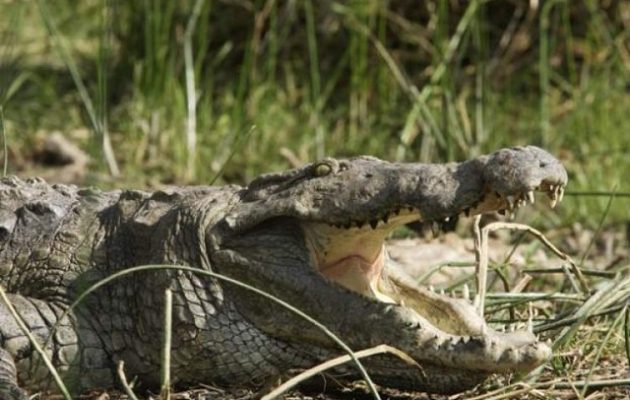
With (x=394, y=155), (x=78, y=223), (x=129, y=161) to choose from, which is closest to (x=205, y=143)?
(x=129, y=161)

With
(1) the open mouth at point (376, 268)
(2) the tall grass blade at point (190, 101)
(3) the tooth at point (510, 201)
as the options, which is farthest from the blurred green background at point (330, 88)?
(3) the tooth at point (510, 201)

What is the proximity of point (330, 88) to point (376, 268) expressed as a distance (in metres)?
4.69

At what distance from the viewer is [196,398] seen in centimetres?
425

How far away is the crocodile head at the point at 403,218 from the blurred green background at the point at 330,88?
10.2 feet

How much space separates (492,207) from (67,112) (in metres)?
5.60

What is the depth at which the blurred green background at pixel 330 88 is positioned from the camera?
319 inches

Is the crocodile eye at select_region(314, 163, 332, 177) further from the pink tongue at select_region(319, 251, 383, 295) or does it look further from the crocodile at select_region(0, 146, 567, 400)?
the pink tongue at select_region(319, 251, 383, 295)

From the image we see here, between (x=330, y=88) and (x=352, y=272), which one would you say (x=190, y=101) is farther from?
(x=352, y=272)

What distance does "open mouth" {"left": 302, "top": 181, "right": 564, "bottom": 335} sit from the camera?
4.18 m

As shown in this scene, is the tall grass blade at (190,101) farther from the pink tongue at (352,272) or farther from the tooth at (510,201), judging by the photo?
the tooth at (510,201)

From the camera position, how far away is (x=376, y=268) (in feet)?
14.6

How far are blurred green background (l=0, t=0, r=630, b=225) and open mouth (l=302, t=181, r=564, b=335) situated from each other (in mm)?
3018

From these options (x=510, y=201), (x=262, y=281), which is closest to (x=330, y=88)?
(x=262, y=281)

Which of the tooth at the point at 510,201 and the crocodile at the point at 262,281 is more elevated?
the tooth at the point at 510,201
